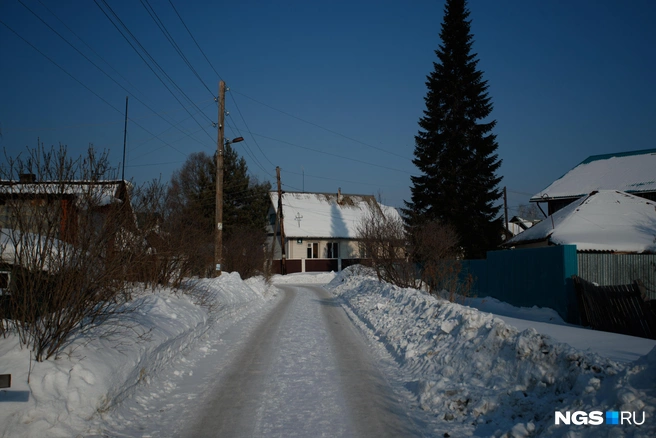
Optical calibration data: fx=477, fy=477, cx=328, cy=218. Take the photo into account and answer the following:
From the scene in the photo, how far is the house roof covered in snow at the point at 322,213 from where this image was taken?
4956 cm

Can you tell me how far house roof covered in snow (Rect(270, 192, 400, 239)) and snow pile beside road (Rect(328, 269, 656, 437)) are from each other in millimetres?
38853

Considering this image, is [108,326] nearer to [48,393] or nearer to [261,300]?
[48,393]

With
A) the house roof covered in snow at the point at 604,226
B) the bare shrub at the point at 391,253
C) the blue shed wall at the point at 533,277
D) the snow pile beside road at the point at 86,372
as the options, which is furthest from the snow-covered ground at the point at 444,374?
the house roof covered in snow at the point at 604,226

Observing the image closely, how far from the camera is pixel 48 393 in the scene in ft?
17.2

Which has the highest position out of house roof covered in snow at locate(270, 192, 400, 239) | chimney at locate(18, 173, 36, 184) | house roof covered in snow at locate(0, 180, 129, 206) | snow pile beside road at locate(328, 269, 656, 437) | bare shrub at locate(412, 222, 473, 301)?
house roof covered in snow at locate(270, 192, 400, 239)

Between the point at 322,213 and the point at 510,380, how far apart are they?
46.8 m

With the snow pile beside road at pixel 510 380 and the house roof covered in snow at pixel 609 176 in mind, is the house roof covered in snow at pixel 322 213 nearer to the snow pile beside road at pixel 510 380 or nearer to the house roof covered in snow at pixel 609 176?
the house roof covered in snow at pixel 609 176

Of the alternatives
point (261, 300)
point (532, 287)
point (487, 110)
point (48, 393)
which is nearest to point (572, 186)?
point (487, 110)

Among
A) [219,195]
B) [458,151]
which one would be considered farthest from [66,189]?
[458,151]

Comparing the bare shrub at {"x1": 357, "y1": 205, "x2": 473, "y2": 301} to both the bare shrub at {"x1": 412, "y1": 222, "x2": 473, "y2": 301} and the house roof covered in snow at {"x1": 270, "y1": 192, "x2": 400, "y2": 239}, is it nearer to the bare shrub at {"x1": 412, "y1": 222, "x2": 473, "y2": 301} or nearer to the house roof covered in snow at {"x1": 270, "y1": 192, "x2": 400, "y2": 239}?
the bare shrub at {"x1": 412, "y1": 222, "x2": 473, "y2": 301}

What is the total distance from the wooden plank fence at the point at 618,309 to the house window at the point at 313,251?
37.9 m

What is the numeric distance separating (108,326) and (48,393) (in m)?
2.09

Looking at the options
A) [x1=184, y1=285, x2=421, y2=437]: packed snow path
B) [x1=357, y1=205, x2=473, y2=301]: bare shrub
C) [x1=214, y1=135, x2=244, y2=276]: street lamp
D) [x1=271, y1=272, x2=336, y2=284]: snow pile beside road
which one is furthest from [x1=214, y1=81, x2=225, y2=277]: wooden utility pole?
[x1=271, y1=272, x2=336, y2=284]: snow pile beside road

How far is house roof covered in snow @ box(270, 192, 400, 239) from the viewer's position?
49.6 metres
